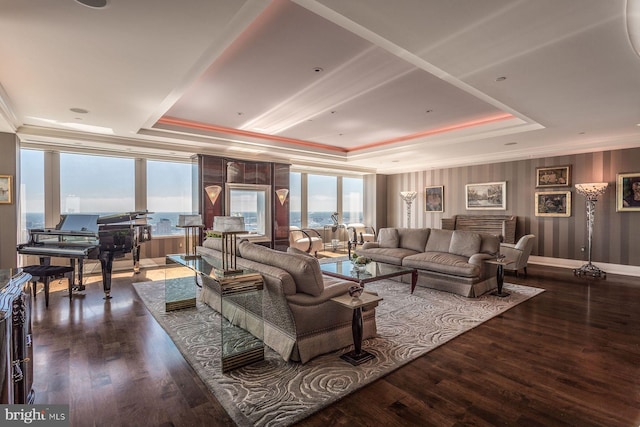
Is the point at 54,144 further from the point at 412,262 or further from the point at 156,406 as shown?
the point at 412,262

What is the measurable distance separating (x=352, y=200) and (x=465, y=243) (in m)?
6.45

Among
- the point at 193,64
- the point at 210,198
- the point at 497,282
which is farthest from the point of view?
the point at 210,198

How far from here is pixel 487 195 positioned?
842 cm

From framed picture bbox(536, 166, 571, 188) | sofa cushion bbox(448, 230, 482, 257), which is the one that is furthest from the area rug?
framed picture bbox(536, 166, 571, 188)

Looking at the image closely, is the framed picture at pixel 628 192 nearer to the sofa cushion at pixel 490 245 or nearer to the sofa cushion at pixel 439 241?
the sofa cushion at pixel 490 245

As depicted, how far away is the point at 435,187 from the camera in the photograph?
380 inches

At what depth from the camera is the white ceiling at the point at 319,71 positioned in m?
2.24

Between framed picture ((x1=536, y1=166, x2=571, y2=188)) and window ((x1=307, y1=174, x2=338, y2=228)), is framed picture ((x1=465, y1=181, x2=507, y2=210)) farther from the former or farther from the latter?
window ((x1=307, y1=174, x2=338, y2=228))

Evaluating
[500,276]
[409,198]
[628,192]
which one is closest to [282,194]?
[409,198]

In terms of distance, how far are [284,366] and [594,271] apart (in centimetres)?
680

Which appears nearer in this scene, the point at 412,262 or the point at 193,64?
the point at 193,64

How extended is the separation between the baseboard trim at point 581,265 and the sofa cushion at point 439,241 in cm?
334

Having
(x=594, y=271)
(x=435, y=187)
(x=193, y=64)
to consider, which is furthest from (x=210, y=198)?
(x=594, y=271)

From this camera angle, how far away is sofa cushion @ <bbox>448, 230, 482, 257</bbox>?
534 centimetres
